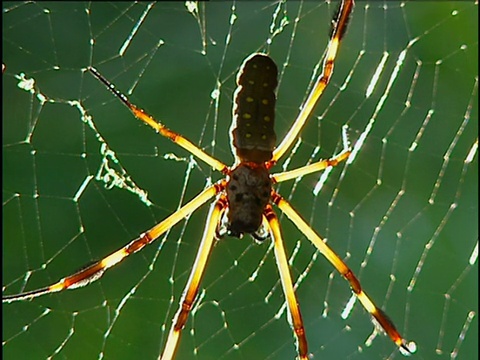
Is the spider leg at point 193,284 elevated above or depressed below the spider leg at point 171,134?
below

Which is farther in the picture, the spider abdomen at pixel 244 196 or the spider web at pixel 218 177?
the spider web at pixel 218 177

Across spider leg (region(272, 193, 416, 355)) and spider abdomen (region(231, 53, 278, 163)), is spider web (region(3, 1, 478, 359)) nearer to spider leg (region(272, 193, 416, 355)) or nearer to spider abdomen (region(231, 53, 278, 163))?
spider leg (region(272, 193, 416, 355))

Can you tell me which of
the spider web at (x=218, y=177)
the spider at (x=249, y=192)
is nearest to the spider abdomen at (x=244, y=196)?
the spider at (x=249, y=192)

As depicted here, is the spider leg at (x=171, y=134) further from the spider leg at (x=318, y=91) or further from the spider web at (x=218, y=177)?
the spider web at (x=218, y=177)

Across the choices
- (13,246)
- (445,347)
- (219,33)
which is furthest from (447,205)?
(13,246)

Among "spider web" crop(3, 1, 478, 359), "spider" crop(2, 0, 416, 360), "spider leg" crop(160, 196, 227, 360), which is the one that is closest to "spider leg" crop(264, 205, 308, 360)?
"spider" crop(2, 0, 416, 360)

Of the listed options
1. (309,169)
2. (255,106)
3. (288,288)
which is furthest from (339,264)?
(255,106)
